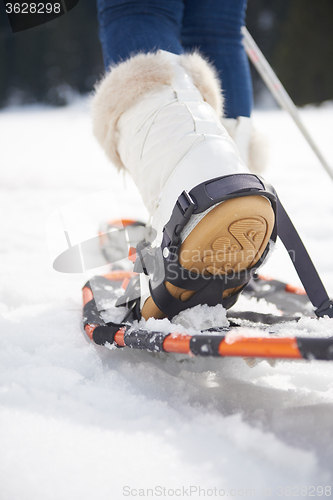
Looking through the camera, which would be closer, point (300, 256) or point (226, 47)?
point (300, 256)

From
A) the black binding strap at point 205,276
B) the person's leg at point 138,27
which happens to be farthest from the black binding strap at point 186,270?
the person's leg at point 138,27

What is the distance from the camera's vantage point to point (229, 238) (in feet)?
1.94

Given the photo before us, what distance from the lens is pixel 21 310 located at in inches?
34.9

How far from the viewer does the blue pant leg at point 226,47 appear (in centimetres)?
94

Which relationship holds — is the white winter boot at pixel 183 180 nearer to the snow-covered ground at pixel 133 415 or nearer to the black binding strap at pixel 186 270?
the black binding strap at pixel 186 270

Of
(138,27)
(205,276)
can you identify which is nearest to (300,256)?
(205,276)

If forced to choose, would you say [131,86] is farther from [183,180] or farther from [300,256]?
[300,256]

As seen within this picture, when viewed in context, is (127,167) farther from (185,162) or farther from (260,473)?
(260,473)

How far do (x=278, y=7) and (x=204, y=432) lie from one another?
7539 millimetres

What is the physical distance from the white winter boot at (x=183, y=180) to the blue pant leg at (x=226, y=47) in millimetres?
213

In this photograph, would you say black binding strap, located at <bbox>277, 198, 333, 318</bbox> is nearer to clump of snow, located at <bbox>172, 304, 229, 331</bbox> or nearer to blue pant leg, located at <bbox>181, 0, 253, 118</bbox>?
clump of snow, located at <bbox>172, 304, 229, 331</bbox>

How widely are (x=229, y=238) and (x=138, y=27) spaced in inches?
17.9

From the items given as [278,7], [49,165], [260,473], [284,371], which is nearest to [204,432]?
[260,473]

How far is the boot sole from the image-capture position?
0.57 metres
